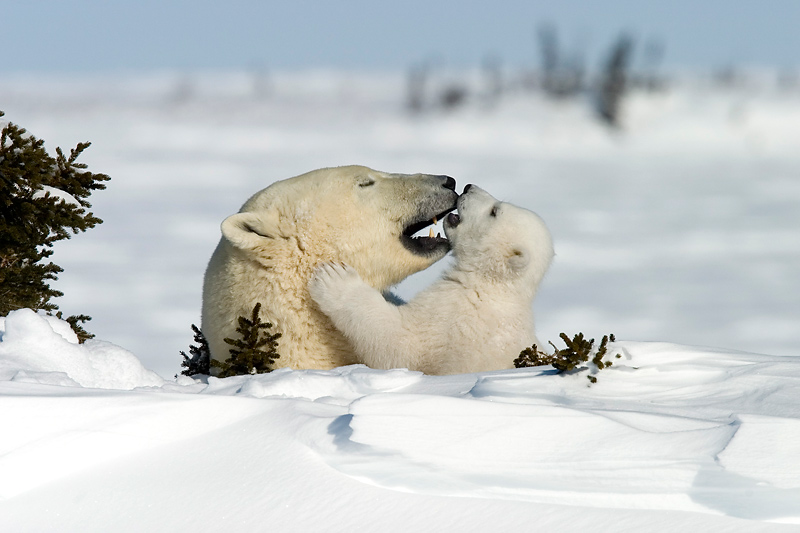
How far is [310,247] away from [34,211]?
6.56ft

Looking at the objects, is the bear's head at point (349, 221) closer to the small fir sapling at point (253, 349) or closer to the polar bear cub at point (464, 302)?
the polar bear cub at point (464, 302)

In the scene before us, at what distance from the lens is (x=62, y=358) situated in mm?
4949

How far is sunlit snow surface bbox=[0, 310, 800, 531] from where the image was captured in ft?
10.2

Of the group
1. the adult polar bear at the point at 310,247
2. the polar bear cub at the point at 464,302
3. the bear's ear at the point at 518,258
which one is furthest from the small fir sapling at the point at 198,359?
the bear's ear at the point at 518,258

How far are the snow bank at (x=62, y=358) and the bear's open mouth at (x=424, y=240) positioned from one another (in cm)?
188

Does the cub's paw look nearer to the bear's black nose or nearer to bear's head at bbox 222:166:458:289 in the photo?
bear's head at bbox 222:166:458:289

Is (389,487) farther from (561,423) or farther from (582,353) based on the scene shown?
(582,353)

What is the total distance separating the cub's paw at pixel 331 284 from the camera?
5.61m

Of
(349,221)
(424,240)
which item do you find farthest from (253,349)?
(424,240)

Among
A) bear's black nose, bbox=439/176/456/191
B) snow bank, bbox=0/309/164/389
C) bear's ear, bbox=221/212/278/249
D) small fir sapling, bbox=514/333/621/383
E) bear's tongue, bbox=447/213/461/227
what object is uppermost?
bear's black nose, bbox=439/176/456/191

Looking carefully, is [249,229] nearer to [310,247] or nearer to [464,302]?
[310,247]

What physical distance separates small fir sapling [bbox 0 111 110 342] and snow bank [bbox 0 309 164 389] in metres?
0.70

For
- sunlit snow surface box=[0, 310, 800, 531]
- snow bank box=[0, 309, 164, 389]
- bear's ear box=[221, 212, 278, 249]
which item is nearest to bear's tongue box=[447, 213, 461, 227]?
bear's ear box=[221, 212, 278, 249]

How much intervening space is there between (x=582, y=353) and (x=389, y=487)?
158 centimetres
